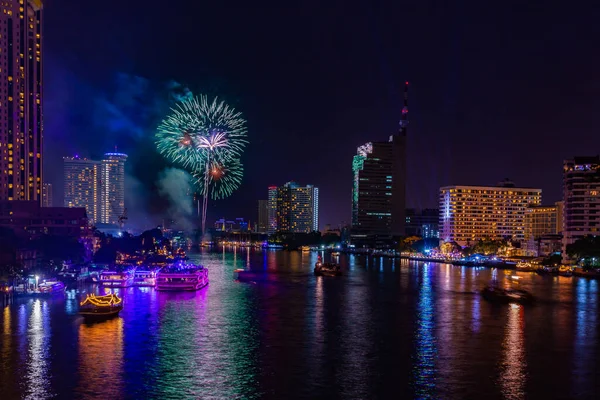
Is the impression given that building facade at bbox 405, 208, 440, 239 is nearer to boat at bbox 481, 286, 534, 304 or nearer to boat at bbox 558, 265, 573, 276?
boat at bbox 558, 265, 573, 276

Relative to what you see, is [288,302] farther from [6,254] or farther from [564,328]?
[6,254]

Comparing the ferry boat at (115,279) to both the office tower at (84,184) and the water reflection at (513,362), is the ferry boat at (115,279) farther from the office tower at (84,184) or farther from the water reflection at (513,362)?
the office tower at (84,184)

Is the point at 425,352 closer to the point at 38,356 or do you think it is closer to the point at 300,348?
the point at 300,348

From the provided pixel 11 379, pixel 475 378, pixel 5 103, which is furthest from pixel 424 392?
pixel 5 103

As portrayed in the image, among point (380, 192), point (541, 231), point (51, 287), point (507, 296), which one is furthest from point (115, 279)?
point (380, 192)

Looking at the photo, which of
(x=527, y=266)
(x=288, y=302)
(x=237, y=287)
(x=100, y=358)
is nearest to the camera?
(x=100, y=358)

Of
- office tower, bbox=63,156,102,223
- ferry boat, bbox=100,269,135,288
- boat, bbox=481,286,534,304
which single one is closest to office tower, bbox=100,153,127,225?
office tower, bbox=63,156,102,223

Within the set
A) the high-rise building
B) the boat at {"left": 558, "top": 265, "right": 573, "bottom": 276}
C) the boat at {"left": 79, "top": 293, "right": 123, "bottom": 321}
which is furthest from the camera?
the high-rise building
